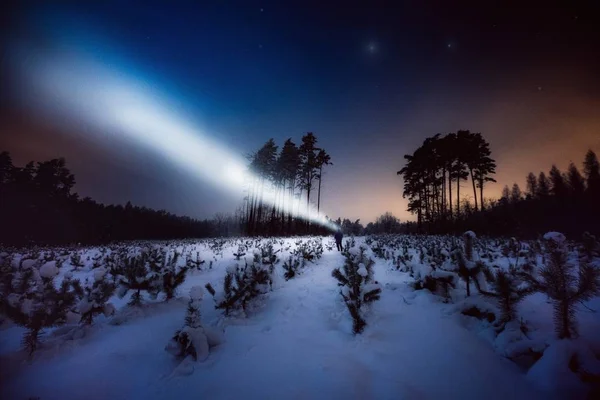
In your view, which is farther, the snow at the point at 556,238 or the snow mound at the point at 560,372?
the snow at the point at 556,238

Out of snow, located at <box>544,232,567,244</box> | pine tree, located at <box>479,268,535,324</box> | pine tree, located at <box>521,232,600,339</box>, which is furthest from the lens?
pine tree, located at <box>479,268,535,324</box>

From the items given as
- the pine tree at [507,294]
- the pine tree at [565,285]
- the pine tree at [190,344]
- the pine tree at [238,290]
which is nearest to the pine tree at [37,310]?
the pine tree at [190,344]

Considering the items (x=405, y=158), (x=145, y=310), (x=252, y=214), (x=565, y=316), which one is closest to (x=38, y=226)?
Result: (x=252, y=214)

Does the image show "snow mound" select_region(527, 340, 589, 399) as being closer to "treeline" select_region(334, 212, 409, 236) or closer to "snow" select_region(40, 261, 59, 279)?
"snow" select_region(40, 261, 59, 279)

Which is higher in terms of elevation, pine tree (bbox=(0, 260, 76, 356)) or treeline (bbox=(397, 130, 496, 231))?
treeline (bbox=(397, 130, 496, 231))

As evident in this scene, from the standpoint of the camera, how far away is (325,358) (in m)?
3.07

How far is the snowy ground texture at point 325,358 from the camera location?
2.40 m

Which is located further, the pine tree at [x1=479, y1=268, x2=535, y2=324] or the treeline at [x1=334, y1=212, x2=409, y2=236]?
the treeline at [x1=334, y1=212, x2=409, y2=236]

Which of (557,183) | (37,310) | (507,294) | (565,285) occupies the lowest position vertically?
(37,310)

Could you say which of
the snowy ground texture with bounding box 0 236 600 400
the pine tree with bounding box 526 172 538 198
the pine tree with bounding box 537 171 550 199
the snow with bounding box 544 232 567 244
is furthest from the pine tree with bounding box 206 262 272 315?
the pine tree with bounding box 526 172 538 198

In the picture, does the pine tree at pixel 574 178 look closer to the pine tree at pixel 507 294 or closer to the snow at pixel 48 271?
the pine tree at pixel 507 294

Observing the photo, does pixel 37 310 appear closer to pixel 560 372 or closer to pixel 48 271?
pixel 48 271

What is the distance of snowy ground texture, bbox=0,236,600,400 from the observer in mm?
2404

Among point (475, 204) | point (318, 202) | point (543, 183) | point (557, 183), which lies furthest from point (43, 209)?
point (543, 183)
